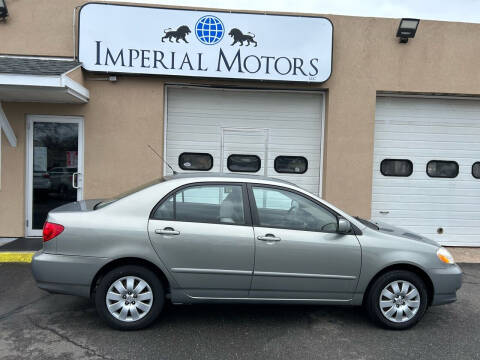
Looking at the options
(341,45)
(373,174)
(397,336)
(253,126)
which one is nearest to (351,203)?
(373,174)

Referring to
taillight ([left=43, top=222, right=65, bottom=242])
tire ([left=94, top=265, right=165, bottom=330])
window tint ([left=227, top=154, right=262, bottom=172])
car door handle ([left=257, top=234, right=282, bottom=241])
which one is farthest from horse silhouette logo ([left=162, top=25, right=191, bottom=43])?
tire ([left=94, top=265, right=165, bottom=330])

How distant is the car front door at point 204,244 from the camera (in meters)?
4.02

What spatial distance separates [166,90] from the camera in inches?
312

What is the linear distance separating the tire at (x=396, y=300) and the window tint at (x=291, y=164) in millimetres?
4219

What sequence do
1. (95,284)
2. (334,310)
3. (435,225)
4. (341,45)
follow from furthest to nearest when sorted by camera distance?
1. (435,225)
2. (341,45)
3. (334,310)
4. (95,284)

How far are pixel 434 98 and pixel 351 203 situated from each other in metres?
2.73

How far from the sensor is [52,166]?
7.65m

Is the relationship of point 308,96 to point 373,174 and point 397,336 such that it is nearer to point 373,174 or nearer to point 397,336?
point 373,174

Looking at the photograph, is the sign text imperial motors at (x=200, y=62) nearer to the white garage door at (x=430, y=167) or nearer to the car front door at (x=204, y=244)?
the white garage door at (x=430, y=167)

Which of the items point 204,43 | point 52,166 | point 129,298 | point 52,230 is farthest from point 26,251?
point 204,43

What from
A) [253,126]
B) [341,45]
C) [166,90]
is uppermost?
[341,45]

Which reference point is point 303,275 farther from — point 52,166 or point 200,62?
point 52,166

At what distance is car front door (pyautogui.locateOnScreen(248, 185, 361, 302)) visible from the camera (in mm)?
4090

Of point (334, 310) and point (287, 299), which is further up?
point (287, 299)
